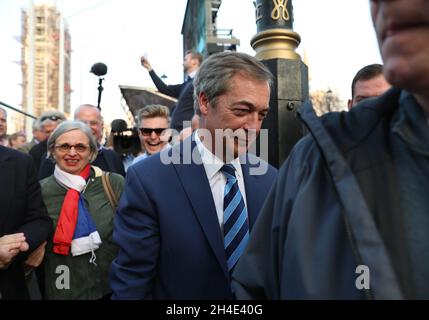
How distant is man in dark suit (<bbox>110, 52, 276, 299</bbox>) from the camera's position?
1713 mm

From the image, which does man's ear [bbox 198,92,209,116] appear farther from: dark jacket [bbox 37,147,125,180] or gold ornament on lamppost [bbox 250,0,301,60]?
dark jacket [bbox 37,147,125,180]

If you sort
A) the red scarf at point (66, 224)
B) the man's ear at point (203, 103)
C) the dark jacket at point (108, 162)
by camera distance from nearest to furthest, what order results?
the man's ear at point (203, 103), the red scarf at point (66, 224), the dark jacket at point (108, 162)

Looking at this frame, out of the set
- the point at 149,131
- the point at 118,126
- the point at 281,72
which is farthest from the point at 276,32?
the point at 118,126

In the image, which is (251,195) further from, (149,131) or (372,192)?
(149,131)

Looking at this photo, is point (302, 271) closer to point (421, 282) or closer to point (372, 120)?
point (421, 282)

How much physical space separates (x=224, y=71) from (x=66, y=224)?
1608 millimetres

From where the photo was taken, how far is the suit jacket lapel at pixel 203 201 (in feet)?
5.64

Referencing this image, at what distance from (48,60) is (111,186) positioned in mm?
77171

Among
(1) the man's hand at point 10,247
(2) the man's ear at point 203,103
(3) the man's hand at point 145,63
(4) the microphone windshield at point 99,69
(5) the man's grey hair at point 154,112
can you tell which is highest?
(3) the man's hand at point 145,63

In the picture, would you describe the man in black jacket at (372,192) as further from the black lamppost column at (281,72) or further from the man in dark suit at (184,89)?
the man in dark suit at (184,89)

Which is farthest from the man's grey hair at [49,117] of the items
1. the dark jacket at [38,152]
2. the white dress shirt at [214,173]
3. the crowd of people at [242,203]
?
the white dress shirt at [214,173]

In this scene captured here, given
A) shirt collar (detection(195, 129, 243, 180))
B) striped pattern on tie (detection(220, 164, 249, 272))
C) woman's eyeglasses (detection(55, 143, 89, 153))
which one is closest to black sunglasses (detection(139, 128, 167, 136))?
woman's eyeglasses (detection(55, 143, 89, 153))

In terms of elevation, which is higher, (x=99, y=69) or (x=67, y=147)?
(x=99, y=69)

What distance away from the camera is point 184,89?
559 centimetres
